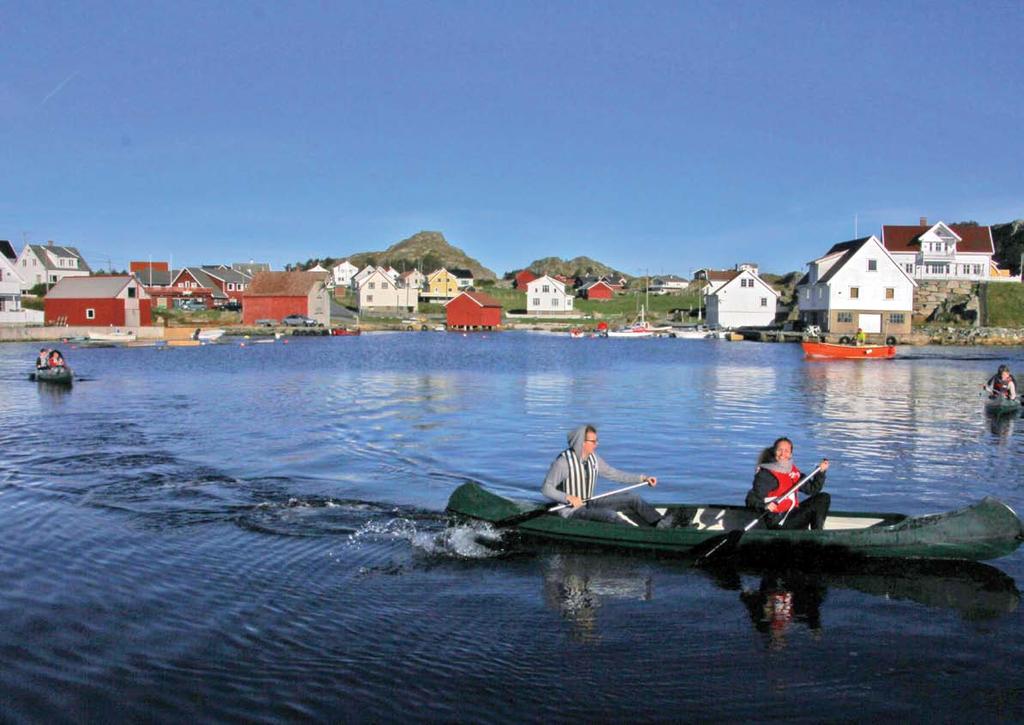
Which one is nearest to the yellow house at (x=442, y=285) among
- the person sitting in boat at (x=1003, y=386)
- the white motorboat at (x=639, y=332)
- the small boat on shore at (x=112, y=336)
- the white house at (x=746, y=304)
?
the white motorboat at (x=639, y=332)

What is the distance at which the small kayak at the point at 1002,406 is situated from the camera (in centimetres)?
3166

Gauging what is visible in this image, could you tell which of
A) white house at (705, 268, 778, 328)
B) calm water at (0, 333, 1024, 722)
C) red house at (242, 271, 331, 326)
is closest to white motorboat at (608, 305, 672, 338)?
A: white house at (705, 268, 778, 328)

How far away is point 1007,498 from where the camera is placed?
18.0m

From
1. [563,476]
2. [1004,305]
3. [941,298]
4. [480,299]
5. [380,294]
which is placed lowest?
[563,476]

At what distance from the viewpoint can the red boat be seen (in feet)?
218

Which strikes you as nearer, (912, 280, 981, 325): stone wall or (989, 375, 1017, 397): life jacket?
(989, 375, 1017, 397): life jacket

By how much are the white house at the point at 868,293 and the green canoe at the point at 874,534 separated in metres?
80.5

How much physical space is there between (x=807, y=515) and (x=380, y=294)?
137 metres

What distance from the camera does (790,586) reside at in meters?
12.2

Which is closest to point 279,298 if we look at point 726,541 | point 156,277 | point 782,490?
point 156,277

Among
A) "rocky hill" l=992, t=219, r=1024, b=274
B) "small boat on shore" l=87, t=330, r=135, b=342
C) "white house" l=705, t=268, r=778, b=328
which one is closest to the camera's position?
"small boat on shore" l=87, t=330, r=135, b=342

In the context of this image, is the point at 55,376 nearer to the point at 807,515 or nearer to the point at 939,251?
the point at 807,515

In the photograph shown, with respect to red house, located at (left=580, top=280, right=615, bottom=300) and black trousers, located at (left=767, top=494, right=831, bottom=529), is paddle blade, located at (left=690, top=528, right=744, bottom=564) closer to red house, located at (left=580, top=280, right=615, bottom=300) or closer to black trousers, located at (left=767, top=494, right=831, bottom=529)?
black trousers, located at (left=767, top=494, right=831, bottom=529)

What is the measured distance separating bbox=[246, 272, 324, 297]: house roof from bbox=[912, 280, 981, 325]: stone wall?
246 ft
